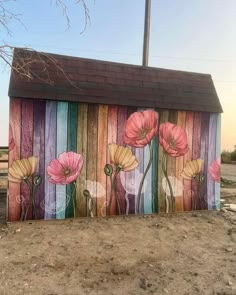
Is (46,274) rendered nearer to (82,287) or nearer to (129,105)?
(82,287)

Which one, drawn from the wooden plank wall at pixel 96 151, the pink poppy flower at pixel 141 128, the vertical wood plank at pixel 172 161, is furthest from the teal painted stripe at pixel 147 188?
the vertical wood plank at pixel 172 161

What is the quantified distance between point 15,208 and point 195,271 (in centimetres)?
353

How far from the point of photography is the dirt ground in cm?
440

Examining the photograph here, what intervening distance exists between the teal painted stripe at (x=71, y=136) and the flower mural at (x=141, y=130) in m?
1.08

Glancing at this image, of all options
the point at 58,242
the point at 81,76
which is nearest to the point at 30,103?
the point at 81,76

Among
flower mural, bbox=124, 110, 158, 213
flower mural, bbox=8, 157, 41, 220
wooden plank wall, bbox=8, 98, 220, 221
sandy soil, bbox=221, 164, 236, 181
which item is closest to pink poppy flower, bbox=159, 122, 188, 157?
wooden plank wall, bbox=8, 98, 220, 221

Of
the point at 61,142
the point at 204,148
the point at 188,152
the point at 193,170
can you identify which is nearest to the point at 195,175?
Answer: the point at 193,170

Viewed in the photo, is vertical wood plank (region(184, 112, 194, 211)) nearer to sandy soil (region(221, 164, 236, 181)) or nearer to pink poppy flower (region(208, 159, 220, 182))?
pink poppy flower (region(208, 159, 220, 182))

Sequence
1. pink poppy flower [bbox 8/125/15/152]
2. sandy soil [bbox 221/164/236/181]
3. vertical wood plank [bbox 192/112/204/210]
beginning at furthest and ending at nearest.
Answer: sandy soil [bbox 221/164/236/181] < vertical wood plank [bbox 192/112/204/210] < pink poppy flower [bbox 8/125/15/152]

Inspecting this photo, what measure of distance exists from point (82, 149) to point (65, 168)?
0.51 m

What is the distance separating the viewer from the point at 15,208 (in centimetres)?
689

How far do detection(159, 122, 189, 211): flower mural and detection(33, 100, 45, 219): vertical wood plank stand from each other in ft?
8.30

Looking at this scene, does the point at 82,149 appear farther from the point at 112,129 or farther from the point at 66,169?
the point at 112,129

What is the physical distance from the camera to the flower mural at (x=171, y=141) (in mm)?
8055
